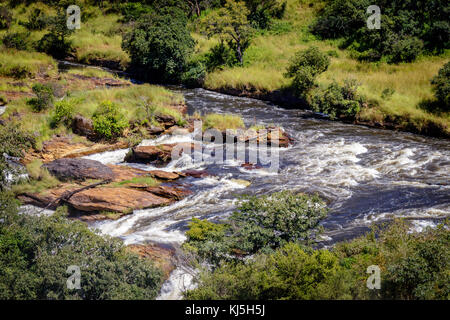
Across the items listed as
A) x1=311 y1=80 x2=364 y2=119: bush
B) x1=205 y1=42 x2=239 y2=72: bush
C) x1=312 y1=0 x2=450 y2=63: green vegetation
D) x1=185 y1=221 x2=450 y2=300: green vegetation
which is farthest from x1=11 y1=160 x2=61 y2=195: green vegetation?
x1=312 y1=0 x2=450 y2=63: green vegetation

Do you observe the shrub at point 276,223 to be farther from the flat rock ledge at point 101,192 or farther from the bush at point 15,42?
the bush at point 15,42

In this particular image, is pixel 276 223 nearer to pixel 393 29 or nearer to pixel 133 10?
pixel 393 29

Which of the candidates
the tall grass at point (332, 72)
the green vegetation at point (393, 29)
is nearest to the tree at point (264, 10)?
the tall grass at point (332, 72)

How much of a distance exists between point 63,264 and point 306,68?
2389 centimetres

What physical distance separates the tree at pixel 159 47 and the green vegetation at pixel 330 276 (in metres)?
27.7

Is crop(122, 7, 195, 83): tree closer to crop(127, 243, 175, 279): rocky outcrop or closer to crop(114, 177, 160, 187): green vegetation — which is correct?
crop(114, 177, 160, 187): green vegetation

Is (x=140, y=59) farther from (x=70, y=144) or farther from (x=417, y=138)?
(x=417, y=138)

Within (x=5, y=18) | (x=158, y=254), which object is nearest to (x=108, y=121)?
(x=158, y=254)

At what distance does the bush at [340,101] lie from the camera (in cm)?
2420

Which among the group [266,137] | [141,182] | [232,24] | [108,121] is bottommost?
[141,182]

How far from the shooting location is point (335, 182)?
15.2 metres

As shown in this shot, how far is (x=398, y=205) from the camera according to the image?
512 inches

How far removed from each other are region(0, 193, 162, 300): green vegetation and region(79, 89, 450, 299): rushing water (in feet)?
3.06

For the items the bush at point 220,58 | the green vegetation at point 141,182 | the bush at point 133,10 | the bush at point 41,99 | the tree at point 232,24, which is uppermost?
the bush at point 133,10
